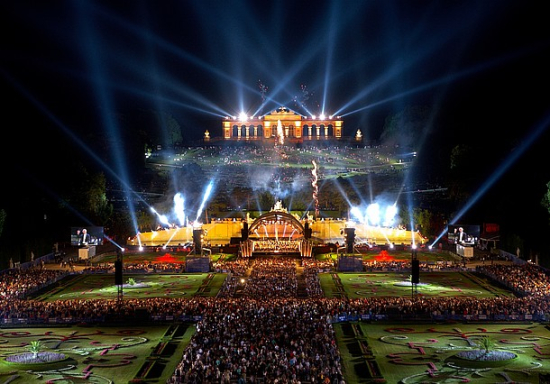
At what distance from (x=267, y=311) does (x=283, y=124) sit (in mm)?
153137

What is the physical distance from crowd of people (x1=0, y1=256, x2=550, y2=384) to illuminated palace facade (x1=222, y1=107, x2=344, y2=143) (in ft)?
412

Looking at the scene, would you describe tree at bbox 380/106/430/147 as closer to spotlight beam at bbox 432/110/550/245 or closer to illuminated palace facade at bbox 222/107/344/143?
illuminated palace facade at bbox 222/107/344/143

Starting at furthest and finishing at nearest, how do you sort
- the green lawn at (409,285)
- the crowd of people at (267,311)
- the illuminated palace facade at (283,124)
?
the illuminated palace facade at (283,124)
the green lawn at (409,285)
the crowd of people at (267,311)

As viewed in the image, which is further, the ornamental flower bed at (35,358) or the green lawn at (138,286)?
the green lawn at (138,286)

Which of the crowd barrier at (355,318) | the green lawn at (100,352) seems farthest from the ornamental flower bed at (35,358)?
the crowd barrier at (355,318)

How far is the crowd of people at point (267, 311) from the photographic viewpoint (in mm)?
32062

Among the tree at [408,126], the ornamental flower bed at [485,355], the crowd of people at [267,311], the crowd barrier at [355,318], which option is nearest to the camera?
the crowd of people at [267,311]

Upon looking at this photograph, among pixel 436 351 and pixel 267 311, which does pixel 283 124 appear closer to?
pixel 267 311

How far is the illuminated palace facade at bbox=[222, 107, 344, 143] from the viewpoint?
191863mm

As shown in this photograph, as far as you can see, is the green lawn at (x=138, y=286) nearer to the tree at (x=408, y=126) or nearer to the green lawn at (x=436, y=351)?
the green lawn at (x=436, y=351)

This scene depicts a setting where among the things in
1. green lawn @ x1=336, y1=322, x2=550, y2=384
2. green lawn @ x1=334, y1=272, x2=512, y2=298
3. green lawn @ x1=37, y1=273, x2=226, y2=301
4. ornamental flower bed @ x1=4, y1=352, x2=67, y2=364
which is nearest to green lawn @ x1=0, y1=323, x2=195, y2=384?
ornamental flower bed @ x1=4, y1=352, x2=67, y2=364

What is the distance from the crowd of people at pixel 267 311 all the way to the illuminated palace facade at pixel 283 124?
412 feet

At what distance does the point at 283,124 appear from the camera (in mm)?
194125

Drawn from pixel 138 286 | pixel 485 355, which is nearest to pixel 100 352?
pixel 485 355
